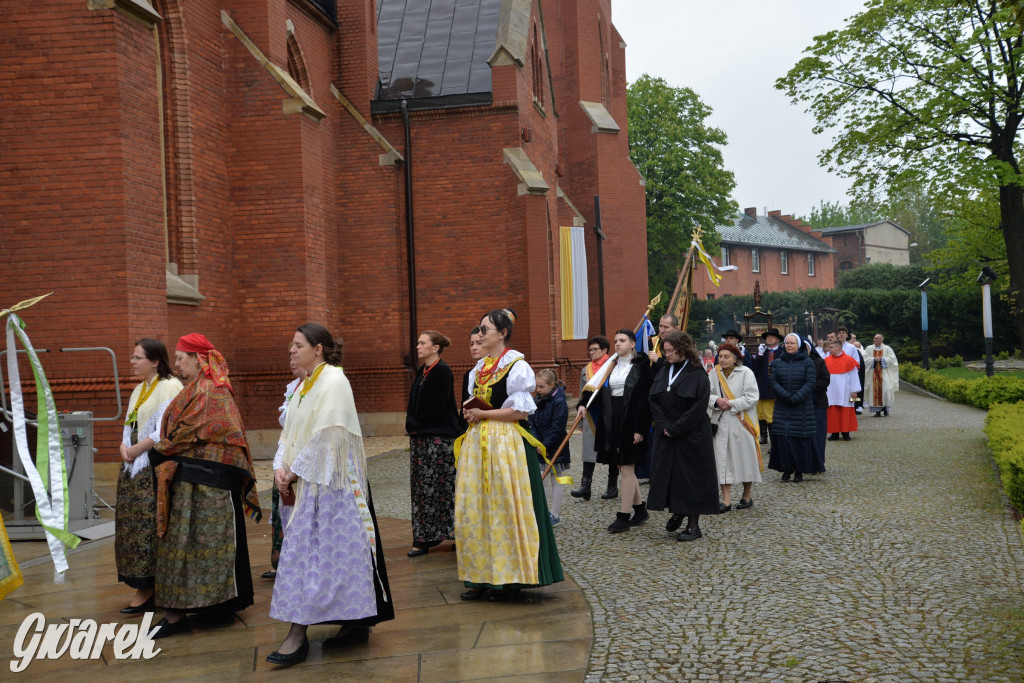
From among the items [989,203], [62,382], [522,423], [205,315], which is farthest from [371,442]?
[989,203]

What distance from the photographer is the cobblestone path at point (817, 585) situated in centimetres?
438

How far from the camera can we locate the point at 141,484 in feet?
18.2

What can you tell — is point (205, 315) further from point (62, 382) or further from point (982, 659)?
point (982, 659)

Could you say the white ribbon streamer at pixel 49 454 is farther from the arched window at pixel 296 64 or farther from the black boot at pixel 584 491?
the arched window at pixel 296 64

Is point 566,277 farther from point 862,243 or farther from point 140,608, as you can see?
point 862,243

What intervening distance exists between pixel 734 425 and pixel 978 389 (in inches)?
506

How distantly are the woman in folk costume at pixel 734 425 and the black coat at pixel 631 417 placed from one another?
2.90 ft

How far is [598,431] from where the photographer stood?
327 inches

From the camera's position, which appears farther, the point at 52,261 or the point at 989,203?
the point at 989,203

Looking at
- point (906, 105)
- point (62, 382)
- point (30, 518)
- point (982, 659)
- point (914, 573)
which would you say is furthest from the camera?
point (906, 105)

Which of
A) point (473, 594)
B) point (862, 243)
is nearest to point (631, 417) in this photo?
point (473, 594)

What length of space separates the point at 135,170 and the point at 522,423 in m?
6.53

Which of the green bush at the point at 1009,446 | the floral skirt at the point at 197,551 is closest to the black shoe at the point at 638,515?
the green bush at the point at 1009,446

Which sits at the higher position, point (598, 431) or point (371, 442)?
point (598, 431)
